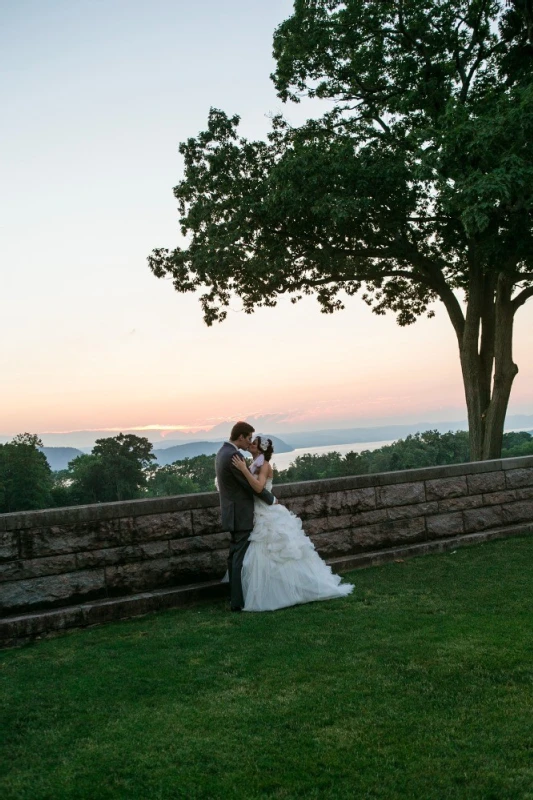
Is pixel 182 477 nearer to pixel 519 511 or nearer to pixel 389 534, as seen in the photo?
pixel 519 511

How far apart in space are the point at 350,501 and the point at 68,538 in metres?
3.67

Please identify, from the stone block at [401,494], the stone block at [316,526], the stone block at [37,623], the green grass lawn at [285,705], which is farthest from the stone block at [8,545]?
the stone block at [401,494]

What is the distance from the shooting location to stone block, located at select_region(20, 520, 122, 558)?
657 cm

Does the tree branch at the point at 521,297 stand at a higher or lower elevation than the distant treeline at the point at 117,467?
higher

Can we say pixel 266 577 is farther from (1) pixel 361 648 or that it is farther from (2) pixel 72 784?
(2) pixel 72 784

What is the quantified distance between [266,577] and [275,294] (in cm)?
1247

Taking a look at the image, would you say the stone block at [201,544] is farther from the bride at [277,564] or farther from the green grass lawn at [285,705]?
the green grass lawn at [285,705]

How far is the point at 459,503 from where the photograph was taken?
10367 millimetres

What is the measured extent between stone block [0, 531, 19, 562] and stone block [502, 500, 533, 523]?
23.8 feet

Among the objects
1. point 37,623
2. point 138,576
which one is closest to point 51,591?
point 37,623

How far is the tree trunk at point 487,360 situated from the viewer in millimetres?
17562

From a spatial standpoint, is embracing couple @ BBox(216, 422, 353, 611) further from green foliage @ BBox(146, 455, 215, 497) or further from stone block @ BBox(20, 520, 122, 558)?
green foliage @ BBox(146, 455, 215, 497)

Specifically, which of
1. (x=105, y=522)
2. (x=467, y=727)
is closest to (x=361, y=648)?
(x=467, y=727)

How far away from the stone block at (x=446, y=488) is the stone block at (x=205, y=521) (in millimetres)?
3552
